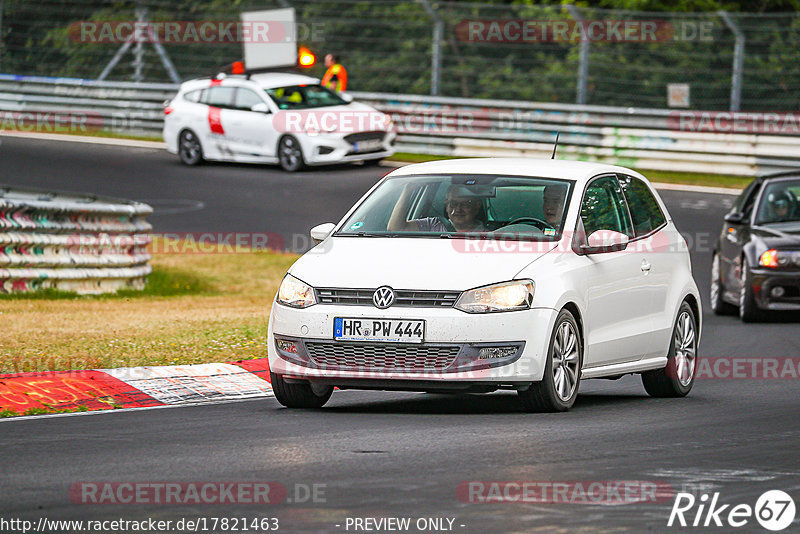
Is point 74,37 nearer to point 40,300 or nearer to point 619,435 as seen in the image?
point 40,300

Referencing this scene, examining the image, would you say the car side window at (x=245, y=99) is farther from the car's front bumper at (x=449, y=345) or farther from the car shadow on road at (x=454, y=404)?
the car's front bumper at (x=449, y=345)

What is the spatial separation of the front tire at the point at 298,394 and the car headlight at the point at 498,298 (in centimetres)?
127

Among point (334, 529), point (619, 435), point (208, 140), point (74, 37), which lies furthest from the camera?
point (74, 37)

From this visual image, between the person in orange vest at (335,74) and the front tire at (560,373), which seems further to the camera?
the person in orange vest at (335,74)

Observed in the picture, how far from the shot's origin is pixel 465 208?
10.7 meters

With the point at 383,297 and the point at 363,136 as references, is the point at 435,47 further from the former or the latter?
the point at 383,297

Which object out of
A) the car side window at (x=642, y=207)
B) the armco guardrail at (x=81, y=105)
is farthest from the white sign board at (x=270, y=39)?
the car side window at (x=642, y=207)

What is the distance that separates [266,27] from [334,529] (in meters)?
29.8

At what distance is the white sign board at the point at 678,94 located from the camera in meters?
29.1

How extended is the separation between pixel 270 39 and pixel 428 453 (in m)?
27.9

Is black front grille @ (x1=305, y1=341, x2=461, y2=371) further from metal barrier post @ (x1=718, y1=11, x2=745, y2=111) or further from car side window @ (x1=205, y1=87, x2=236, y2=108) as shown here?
car side window @ (x1=205, y1=87, x2=236, y2=108)

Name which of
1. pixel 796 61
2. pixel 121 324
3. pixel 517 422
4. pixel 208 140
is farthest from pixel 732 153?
pixel 517 422

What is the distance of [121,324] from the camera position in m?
14.7

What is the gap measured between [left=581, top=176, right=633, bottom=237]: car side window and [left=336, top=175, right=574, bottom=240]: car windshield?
0.21m
